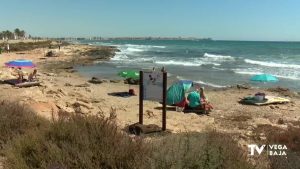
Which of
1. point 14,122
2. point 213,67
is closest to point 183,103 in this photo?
point 14,122

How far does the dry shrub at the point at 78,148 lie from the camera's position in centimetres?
506

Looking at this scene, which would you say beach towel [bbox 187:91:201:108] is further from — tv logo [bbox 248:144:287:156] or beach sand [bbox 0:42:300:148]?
tv logo [bbox 248:144:287:156]

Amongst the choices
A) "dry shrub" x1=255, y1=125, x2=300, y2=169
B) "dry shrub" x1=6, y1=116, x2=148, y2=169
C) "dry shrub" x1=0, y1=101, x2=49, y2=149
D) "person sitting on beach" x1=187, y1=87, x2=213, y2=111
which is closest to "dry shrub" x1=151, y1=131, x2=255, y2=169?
"dry shrub" x1=6, y1=116, x2=148, y2=169

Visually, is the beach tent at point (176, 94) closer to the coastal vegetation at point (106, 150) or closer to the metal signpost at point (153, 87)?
the metal signpost at point (153, 87)

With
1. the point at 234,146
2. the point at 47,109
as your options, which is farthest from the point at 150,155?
the point at 47,109

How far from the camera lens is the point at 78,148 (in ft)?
17.4

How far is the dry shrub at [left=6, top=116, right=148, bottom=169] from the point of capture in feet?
16.6

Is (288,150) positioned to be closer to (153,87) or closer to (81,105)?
(153,87)

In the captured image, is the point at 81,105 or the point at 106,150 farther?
the point at 81,105

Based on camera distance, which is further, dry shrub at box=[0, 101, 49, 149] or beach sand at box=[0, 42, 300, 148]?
beach sand at box=[0, 42, 300, 148]

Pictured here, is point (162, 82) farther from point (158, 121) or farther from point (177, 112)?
point (177, 112)

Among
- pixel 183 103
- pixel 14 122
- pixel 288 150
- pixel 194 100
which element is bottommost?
pixel 183 103

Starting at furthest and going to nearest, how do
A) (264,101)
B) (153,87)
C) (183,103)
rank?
(264,101)
(183,103)
(153,87)

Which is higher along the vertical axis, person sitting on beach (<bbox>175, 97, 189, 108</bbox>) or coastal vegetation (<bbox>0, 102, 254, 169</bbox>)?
Answer: coastal vegetation (<bbox>0, 102, 254, 169</bbox>)
